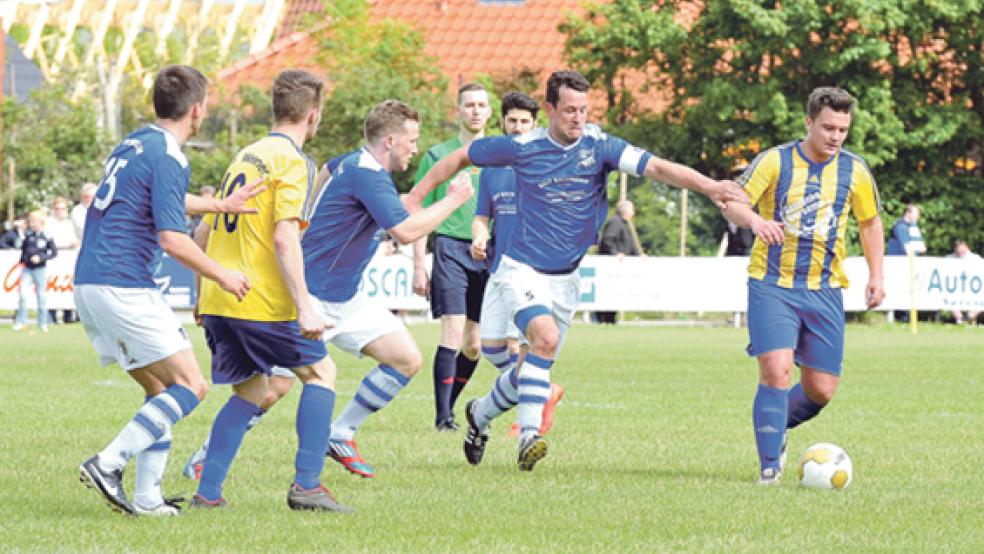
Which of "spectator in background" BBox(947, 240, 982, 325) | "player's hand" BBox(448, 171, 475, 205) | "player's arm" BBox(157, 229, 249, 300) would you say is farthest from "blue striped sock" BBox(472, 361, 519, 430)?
"spectator in background" BBox(947, 240, 982, 325)

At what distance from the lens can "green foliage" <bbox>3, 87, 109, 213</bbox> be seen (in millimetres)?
45000

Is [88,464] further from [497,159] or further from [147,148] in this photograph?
[497,159]

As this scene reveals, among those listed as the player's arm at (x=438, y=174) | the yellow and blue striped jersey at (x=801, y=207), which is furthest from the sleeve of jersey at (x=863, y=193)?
the player's arm at (x=438, y=174)

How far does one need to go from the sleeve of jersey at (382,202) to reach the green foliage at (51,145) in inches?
1477

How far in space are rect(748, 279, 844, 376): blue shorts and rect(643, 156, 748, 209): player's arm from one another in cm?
64

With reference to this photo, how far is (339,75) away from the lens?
147 ft

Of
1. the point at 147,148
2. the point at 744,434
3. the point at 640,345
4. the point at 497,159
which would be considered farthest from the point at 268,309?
the point at 640,345

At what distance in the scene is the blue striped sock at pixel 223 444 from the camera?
7273 mm

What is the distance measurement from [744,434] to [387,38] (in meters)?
37.7

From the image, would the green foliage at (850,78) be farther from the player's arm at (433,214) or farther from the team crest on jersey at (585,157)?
the player's arm at (433,214)

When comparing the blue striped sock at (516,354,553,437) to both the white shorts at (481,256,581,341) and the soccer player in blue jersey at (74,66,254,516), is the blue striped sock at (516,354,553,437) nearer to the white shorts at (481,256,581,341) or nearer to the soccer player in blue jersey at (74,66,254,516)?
the white shorts at (481,256,581,341)

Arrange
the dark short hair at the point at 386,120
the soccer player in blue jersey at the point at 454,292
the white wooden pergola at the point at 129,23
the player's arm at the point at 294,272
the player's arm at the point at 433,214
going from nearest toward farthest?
the player's arm at the point at 294,272 < the player's arm at the point at 433,214 < the dark short hair at the point at 386,120 < the soccer player in blue jersey at the point at 454,292 < the white wooden pergola at the point at 129,23

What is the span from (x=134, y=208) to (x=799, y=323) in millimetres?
3538

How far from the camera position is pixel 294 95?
7.17 metres
